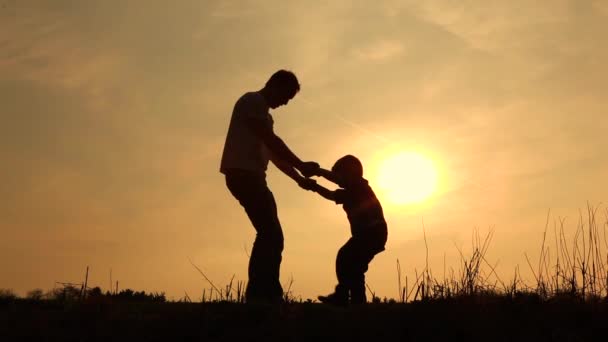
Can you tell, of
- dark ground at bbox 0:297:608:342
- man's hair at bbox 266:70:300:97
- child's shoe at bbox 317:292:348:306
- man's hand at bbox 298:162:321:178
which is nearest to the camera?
dark ground at bbox 0:297:608:342

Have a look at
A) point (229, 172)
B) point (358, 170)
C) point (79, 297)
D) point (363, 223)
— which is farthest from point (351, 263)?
point (79, 297)

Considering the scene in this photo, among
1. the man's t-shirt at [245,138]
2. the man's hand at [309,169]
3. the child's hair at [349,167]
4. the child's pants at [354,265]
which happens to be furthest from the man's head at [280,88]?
the child's pants at [354,265]

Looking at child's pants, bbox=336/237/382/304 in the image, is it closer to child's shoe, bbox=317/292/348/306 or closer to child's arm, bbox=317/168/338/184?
child's shoe, bbox=317/292/348/306

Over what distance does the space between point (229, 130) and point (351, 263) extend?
202 centimetres

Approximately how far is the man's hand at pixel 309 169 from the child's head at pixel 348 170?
0.43m

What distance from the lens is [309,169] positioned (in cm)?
855

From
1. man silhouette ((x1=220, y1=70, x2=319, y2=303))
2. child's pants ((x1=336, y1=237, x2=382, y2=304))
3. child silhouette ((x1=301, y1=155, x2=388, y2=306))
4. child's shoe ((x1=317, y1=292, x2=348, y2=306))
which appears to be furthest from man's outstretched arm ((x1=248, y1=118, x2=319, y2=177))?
child's shoe ((x1=317, y1=292, x2=348, y2=306))

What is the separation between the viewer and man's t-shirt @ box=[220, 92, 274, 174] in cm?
790

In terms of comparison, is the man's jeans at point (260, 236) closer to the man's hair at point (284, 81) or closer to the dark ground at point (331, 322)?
the dark ground at point (331, 322)

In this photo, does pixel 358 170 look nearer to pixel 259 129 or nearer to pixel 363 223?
pixel 363 223

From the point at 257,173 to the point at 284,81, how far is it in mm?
997

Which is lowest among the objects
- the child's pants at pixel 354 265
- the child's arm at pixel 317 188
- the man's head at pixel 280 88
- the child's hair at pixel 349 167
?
the child's pants at pixel 354 265

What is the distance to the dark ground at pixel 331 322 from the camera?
597 cm

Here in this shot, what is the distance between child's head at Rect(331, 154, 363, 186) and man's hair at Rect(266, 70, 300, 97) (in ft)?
4.23
